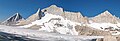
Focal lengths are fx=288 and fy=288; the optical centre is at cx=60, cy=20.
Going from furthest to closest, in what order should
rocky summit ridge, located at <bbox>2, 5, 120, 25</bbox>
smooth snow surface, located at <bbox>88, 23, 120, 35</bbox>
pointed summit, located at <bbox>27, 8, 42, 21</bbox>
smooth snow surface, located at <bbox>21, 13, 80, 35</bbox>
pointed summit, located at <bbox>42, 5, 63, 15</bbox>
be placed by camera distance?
smooth snow surface, located at <bbox>88, 23, 120, 35</bbox>, pointed summit, located at <bbox>42, 5, 63, 15</bbox>, rocky summit ridge, located at <bbox>2, 5, 120, 25</bbox>, pointed summit, located at <bbox>27, 8, 42, 21</bbox>, smooth snow surface, located at <bbox>21, 13, 80, 35</bbox>

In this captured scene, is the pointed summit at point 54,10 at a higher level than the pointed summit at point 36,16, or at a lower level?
higher

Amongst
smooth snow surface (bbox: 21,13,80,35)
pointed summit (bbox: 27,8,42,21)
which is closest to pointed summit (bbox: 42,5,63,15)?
smooth snow surface (bbox: 21,13,80,35)

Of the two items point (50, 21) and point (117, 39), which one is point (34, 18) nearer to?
point (50, 21)

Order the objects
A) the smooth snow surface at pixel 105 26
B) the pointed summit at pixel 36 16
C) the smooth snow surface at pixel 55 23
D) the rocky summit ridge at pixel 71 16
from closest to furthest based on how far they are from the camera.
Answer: the smooth snow surface at pixel 55 23
the pointed summit at pixel 36 16
the rocky summit ridge at pixel 71 16
the smooth snow surface at pixel 105 26

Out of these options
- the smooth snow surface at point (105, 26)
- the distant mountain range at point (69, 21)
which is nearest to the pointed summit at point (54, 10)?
the distant mountain range at point (69, 21)

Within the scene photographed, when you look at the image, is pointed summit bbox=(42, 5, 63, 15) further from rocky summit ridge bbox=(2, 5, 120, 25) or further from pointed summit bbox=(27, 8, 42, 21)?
pointed summit bbox=(27, 8, 42, 21)

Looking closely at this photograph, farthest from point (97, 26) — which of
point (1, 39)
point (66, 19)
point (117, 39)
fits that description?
point (1, 39)

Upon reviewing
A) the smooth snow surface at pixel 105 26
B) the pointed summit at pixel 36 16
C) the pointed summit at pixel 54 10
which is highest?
the pointed summit at pixel 54 10

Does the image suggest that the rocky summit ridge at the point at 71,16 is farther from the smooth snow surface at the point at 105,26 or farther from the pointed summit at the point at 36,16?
the smooth snow surface at the point at 105,26

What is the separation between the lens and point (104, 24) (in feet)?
216

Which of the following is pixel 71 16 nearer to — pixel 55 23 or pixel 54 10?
pixel 54 10

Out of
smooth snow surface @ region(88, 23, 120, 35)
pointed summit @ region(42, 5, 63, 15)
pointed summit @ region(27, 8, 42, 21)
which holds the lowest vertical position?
smooth snow surface @ region(88, 23, 120, 35)

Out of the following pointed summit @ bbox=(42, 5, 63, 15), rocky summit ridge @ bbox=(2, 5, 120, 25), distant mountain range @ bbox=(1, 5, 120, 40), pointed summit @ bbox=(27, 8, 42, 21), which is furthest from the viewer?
pointed summit @ bbox=(42, 5, 63, 15)

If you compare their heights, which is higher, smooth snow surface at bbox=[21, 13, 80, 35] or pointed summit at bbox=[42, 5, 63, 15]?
pointed summit at bbox=[42, 5, 63, 15]
